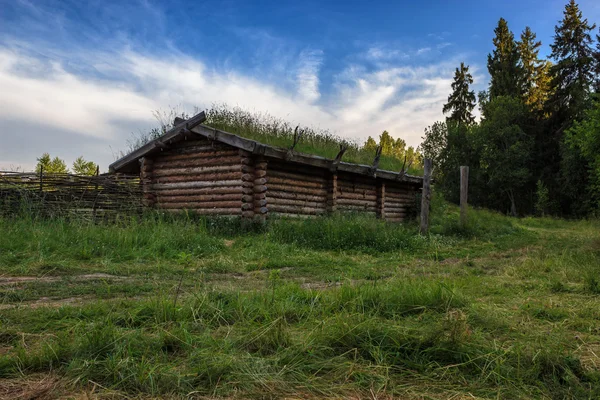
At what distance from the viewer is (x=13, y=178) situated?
11.8 m

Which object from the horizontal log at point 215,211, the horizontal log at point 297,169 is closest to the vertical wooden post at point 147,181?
the horizontal log at point 215,211

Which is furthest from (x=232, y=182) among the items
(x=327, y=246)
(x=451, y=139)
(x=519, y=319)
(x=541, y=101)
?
(x=541, y=101)

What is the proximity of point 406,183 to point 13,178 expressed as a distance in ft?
49.8

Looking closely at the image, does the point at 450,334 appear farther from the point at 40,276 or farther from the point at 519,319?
the point at 40,276

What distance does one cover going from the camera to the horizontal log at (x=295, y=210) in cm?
1299

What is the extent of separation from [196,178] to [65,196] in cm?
387

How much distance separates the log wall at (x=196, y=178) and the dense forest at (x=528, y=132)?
24695 mm

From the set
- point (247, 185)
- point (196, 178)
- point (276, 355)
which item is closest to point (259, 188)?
point (247, 185)

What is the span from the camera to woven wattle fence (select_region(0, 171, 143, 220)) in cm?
1118

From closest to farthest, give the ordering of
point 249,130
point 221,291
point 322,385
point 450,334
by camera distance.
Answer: point 322,385
point 450,334
point 221,291
point 249,130

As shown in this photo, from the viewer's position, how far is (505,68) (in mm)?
36344

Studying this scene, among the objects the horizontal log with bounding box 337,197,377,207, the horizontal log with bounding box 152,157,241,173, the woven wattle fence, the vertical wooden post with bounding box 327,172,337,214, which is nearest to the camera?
the woven wattle fence

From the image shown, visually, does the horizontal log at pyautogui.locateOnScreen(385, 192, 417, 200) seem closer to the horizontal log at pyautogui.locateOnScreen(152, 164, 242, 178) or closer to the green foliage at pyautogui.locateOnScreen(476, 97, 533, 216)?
the horizontal log at pyautogui.locateOnScreen(152, 164, 242, 178)

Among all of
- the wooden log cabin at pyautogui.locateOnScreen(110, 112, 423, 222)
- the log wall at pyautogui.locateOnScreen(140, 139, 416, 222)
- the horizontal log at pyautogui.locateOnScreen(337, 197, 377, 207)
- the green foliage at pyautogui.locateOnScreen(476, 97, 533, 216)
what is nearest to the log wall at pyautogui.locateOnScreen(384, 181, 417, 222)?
the horizontal log at pyautogui.locateOnScreen(337, 197, 377, 207)
